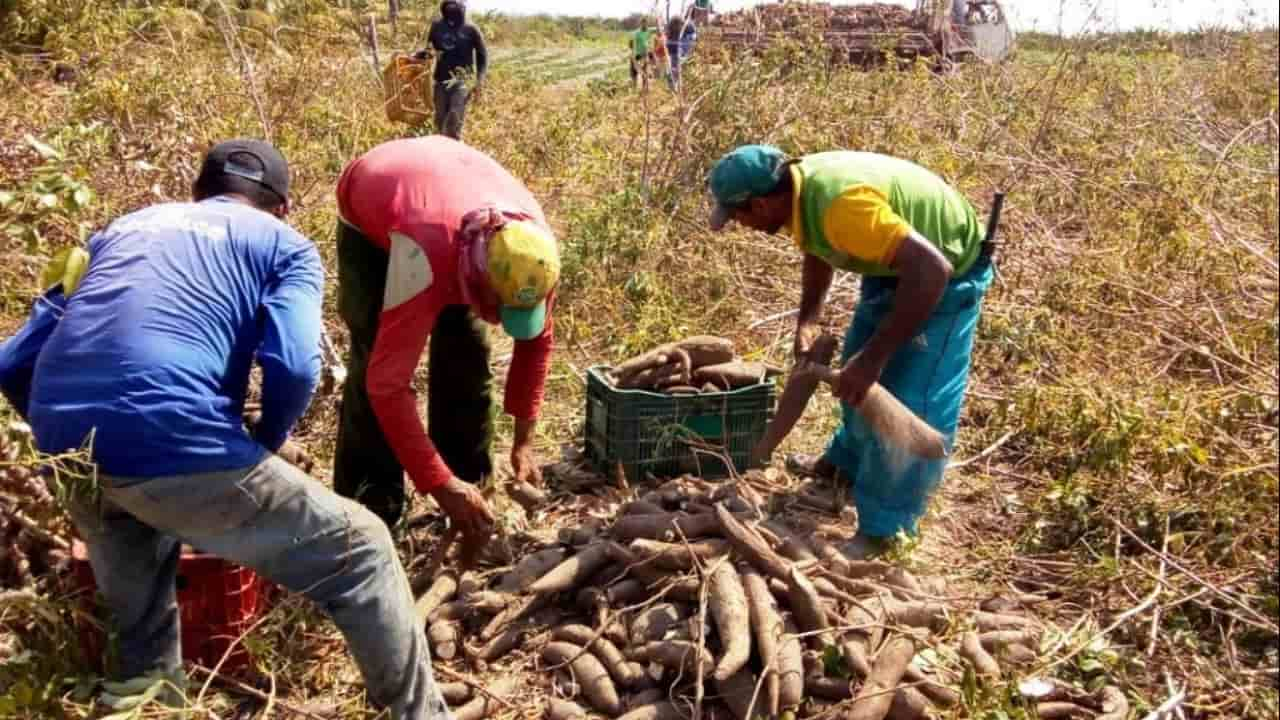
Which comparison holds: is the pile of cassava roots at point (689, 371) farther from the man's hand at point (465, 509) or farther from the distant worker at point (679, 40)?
the distant worker at point (679, 40)

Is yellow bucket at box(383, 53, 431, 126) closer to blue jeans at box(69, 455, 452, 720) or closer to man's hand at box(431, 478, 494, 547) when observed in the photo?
man's hand at box(431, 478, 494, 547)

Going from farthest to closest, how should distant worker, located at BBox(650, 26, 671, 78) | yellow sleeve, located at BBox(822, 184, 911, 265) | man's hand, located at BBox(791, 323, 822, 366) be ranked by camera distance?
distant worker, located at BBox(650, 26, 671, 78)
man's hand, located at BBox(791, 323, 822, 366)
yellow sleeve, located at BBox(822, 184, 911, 265)

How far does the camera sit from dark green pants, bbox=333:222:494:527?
333cm

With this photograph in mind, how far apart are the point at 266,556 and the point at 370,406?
1112mm

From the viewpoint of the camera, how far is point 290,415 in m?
2.49

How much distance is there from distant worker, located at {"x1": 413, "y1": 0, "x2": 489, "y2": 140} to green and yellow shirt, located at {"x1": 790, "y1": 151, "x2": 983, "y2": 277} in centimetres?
505

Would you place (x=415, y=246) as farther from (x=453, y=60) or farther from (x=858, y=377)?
(x=453, y=60)

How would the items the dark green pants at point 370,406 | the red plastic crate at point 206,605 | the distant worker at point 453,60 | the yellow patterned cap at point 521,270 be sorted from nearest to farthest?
the yellow patterned cap at point 521,270, the red plastic crate at point 206,605, the dark green pants at point 370,406, the distant worker at point 453,60

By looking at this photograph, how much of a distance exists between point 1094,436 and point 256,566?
3.11 m

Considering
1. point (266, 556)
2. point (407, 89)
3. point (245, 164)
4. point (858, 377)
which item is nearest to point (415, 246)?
point (245, 164)

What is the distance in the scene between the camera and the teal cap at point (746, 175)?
10.3 feet

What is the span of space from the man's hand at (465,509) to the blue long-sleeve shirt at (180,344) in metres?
0.49

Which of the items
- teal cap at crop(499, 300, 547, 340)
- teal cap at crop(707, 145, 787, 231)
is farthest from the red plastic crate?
teal cap at crop(707, 145, 787, 231)

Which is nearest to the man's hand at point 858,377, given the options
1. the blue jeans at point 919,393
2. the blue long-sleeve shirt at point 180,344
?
the blue jeans at point 919,393
